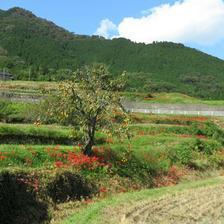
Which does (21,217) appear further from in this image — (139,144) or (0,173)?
(139,144)

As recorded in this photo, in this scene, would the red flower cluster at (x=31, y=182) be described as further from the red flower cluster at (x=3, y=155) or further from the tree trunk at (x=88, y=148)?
the tree trunk at (x=88, y=148)

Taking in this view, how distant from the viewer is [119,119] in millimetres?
37531

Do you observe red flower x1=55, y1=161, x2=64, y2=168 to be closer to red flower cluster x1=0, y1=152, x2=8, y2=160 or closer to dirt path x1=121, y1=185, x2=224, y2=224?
red flower cluster x1=0, y1=152, x2=8, y2=160

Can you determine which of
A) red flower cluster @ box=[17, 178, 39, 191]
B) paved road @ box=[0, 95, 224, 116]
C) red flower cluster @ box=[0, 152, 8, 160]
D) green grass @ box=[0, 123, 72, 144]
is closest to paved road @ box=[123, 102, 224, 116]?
paved road @ box=[0, 95, 224, 116]

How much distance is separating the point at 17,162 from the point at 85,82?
340 inches

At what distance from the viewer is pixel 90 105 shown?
35188 millimetres

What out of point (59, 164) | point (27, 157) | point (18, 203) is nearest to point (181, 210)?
point (18, 203)

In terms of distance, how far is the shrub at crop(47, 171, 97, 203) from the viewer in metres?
28.2

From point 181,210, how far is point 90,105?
12825 millimetres

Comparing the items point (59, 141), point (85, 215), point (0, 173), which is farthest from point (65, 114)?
point (85, 215)

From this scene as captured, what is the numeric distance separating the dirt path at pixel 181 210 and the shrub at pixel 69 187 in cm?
474

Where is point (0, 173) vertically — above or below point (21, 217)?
above

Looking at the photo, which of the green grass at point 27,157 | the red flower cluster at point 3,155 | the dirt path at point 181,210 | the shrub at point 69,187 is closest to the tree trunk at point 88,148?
the green grass at point 27,157

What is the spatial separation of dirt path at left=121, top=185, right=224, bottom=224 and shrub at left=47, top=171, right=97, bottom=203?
474 cm
